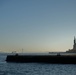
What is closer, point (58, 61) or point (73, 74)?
point (73, 74)

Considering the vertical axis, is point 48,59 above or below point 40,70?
above

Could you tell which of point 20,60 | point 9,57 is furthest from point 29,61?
point 9,57

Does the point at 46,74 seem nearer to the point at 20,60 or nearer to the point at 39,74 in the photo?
the point at 39,74

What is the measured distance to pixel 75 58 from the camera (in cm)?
8569

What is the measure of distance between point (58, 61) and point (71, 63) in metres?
4.68

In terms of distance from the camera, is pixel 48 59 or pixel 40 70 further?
pixel 48 59

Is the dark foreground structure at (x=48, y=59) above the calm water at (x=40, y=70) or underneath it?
above

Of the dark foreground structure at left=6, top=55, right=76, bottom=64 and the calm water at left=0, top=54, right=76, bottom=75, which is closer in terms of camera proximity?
the calm water at left=0, top=54, right=76, bottom=75

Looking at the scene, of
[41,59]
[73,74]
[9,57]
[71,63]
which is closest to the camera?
[73,74]

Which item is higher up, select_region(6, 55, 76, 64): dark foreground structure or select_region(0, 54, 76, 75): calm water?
select_region(6, 55, 76, 64): dark foreground structure

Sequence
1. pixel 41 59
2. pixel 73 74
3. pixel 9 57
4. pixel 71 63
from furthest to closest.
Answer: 1. pixel 9 57
2. pixel 41 59
3. pixel 71 63
4. pixel 73 74

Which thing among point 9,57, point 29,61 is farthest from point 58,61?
point 9,57

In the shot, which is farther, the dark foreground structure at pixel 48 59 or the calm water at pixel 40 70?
the dark foreground structure at pixel 48 59

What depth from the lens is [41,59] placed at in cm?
9331
